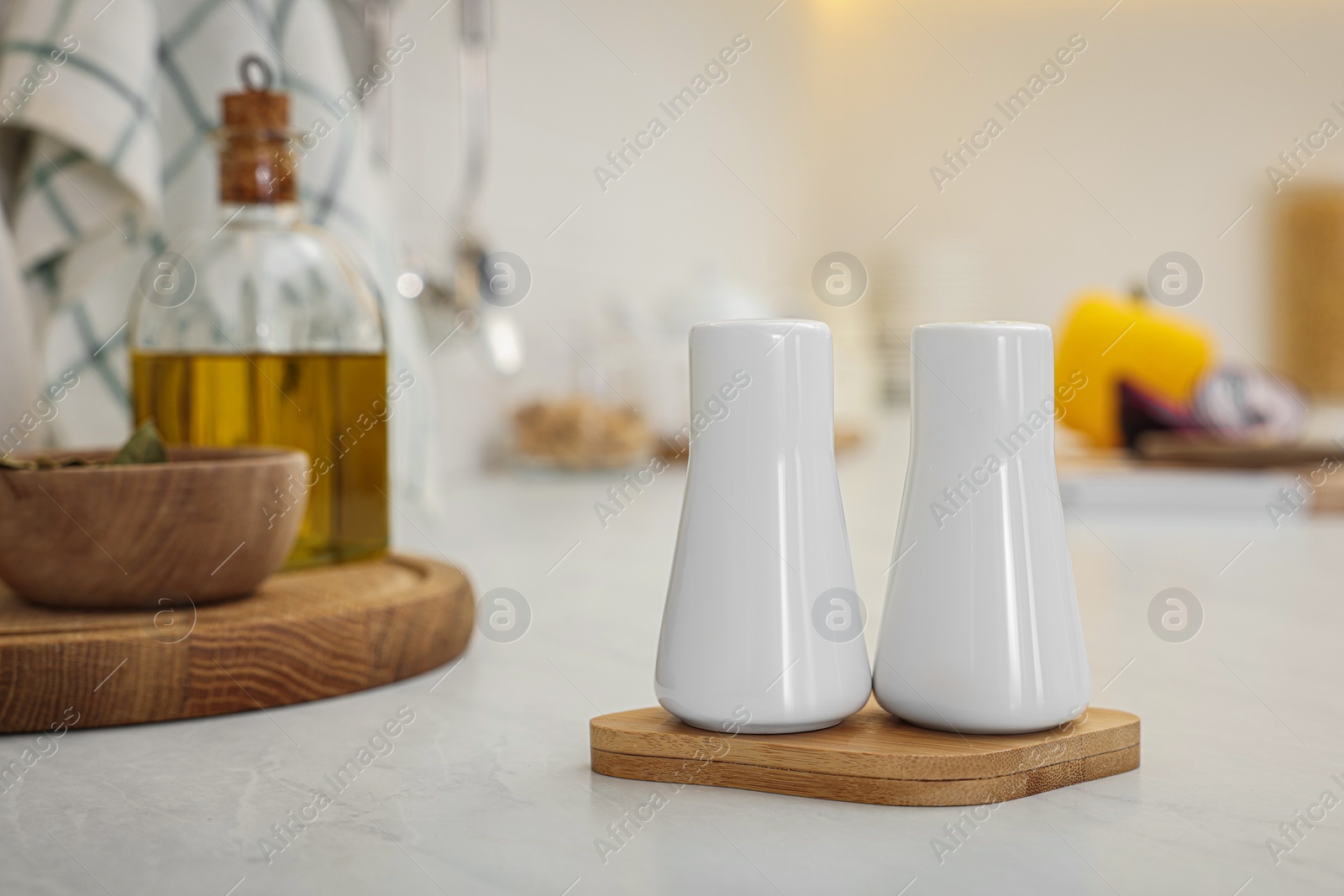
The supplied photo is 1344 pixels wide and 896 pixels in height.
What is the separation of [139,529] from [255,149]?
25cm

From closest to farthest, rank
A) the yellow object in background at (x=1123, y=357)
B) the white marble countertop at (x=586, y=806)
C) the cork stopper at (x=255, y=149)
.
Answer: the white marble countertop at (x=586, y=806)
the cork stopper at (x=255, y=149)
the yellow object in background at (x=1123, y=357)

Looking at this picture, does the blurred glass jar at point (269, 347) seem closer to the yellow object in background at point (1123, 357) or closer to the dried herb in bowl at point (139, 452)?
the dried herb in bowl at point (139, 452)

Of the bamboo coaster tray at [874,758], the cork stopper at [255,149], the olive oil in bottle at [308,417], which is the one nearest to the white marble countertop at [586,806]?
the bamboo coaster tray at [874,758]

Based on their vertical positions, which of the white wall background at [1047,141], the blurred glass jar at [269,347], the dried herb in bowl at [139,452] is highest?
the white wall background at [1047,141]

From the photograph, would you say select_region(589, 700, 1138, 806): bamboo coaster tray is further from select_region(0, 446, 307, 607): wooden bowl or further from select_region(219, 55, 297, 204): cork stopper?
select_region(219, 55, 297, 204): cork stopper

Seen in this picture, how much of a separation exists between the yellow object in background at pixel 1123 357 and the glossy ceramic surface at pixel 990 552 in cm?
130

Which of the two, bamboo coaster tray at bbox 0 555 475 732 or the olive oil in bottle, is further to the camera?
the olive oil in bottle

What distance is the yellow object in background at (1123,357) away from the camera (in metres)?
1.61

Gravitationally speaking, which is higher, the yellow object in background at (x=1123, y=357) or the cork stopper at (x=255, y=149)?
the cork stopper at (x=255, y=149)

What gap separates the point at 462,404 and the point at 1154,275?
230 cm

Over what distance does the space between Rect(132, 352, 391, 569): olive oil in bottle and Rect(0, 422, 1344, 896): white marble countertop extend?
121mm

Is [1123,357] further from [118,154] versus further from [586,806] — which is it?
[586,806]

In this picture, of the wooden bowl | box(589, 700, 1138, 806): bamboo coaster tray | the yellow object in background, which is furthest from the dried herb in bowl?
the yellow object in background

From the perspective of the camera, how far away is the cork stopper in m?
0.64
